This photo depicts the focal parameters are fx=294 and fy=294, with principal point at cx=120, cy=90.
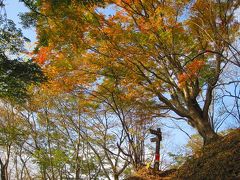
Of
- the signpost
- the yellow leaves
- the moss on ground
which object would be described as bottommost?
the moss on ground

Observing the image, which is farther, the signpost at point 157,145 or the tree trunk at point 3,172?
the tree trunk at point 3,172

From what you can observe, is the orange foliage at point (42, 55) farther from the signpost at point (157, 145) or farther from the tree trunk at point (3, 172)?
the tree trunk at point (3, 172)

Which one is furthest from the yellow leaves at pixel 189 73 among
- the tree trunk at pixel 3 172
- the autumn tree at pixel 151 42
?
the tree trunk at pixel 3 172

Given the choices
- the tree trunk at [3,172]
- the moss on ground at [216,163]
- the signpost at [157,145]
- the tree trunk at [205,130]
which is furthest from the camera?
the tree trunk at [3,172]

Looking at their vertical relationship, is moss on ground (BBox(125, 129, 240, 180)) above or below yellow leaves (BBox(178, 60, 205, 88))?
below

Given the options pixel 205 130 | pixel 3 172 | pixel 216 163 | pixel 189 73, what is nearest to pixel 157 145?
pixel 205 130

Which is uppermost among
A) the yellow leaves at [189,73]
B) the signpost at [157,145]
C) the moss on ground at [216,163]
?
Result: the yellow leaves at [189,73]

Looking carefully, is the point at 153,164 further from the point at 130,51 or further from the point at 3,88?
the point at 3,88

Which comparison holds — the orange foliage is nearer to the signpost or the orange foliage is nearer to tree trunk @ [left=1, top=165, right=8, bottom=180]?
the signpost

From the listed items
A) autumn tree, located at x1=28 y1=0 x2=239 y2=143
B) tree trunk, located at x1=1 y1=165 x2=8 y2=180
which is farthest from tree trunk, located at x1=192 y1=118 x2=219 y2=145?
tree trunk, located at x1=1 y1=165 x2=8 y2=180

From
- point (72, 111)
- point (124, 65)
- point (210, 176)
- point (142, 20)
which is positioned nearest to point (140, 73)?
point (124, 65)

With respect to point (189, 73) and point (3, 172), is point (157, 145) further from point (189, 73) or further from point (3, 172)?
point (3, 172)

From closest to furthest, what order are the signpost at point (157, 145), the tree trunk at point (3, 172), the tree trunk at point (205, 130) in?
the tree trunk at point (205, 130) < the signpost at point (157, 145) < the tree trunk at point (3, 172)

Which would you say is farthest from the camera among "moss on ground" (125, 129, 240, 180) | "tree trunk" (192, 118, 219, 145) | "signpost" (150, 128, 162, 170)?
"signpost" (150, 128, 162, 170)
